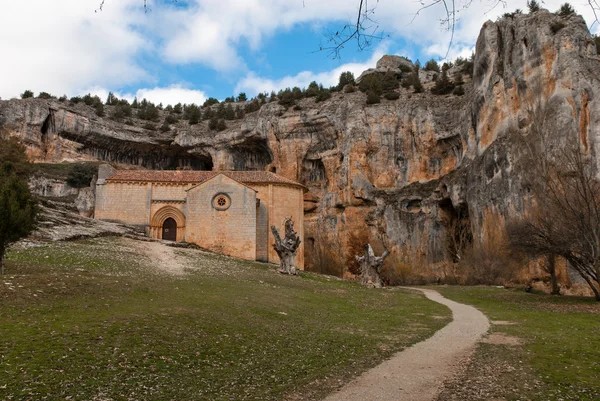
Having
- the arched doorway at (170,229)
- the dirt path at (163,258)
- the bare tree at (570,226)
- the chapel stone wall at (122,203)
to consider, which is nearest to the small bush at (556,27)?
the bare tree at (570,226)

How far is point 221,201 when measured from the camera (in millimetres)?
42562

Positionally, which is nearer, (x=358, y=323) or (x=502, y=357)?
(x=502, y=357)

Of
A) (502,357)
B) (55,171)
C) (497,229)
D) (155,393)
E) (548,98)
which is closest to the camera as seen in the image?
(155,393)

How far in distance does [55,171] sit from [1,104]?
14.1 m

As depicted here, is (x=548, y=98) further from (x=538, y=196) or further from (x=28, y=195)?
(x=28, y=195)

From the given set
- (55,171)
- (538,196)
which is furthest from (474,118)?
(55,171)

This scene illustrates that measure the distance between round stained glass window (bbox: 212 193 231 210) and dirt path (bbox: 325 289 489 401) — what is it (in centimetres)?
3170

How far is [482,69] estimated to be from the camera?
48.4 metres

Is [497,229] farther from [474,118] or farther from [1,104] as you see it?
[1,104]

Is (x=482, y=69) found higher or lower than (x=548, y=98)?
higher

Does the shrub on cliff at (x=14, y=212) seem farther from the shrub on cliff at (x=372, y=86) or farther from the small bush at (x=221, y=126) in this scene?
the shrub on cliff at (x=372, y=86)

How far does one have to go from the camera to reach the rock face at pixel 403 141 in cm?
3928

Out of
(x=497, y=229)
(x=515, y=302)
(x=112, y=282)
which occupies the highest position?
(x=497, y=229)

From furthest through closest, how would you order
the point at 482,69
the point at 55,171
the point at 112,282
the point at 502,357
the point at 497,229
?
1. the point at 55,171
2. the point at 482,69
3. the point at 497,229
4. the point at 112,282
5. the point at 502,357
